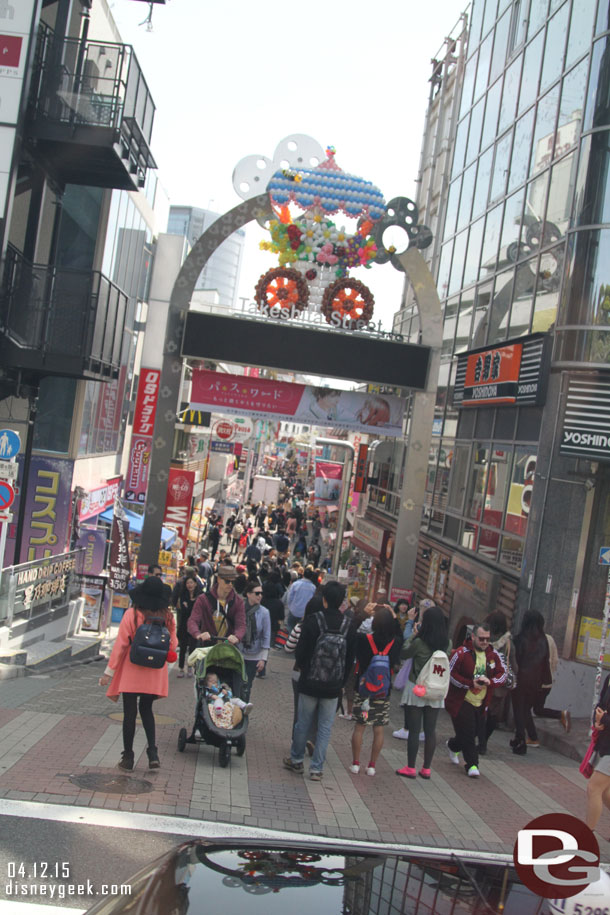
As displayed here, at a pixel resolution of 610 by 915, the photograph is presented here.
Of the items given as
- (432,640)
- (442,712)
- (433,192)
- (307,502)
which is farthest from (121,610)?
(307,502)

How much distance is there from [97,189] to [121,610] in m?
9.32

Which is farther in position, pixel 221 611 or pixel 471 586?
pixel 471 586

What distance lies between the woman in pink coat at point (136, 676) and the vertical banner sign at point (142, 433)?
50.5ft

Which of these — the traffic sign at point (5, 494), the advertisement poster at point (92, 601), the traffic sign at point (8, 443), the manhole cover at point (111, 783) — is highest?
the traffic sign at point (8, 443)

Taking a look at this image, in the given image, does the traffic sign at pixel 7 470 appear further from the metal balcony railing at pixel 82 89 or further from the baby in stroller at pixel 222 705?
the metal balcony railing at pixel 82 89

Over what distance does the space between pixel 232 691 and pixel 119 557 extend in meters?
7.82

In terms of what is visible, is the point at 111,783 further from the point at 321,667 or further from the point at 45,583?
the point at 45,583

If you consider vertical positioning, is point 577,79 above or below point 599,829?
above

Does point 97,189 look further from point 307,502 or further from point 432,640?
point 307,502

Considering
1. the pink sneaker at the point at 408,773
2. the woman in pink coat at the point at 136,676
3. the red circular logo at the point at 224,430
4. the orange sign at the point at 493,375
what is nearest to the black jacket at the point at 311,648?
the woman in pink coat at the point at 136,676

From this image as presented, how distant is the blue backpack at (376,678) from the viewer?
8094mm

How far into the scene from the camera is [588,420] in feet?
41.2

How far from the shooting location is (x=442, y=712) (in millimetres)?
13500

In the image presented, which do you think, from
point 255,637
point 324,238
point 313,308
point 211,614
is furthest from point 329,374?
point 211,614
